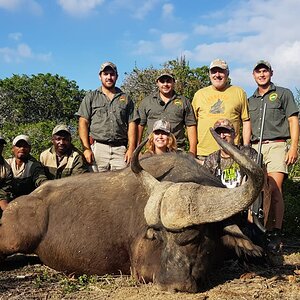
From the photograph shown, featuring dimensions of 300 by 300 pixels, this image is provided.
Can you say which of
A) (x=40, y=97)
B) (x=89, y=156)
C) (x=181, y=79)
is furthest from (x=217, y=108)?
(x=40, y=97)

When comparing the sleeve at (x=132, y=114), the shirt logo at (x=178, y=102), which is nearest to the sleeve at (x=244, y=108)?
the shirt logo at (x=178, y=102)

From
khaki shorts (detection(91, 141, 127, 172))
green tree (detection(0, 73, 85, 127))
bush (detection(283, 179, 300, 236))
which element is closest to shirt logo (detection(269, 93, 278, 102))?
khaki shorts (detection(91, 141, 127, 172))

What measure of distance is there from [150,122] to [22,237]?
2.73 metres

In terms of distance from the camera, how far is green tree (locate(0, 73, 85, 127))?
119 ft

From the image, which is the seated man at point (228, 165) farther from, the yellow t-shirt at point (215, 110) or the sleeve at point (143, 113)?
the sleeve at point (143, 113)

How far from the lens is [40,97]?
1494 inches

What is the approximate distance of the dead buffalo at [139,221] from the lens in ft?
14.0

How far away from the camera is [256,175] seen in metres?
3.85

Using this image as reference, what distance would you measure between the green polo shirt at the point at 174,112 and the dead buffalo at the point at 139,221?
1.57m

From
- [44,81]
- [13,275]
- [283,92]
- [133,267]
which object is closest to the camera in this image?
[133,267]

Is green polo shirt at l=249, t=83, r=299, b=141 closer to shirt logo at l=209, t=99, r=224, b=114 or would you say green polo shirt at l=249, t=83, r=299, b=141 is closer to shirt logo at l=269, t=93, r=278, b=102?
shirt logo at l=269, t=93, r=278, b=102

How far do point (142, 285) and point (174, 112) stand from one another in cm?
324

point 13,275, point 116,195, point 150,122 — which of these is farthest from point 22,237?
point 150,122

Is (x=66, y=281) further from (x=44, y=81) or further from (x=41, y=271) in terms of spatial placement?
(x=44, y=81)
